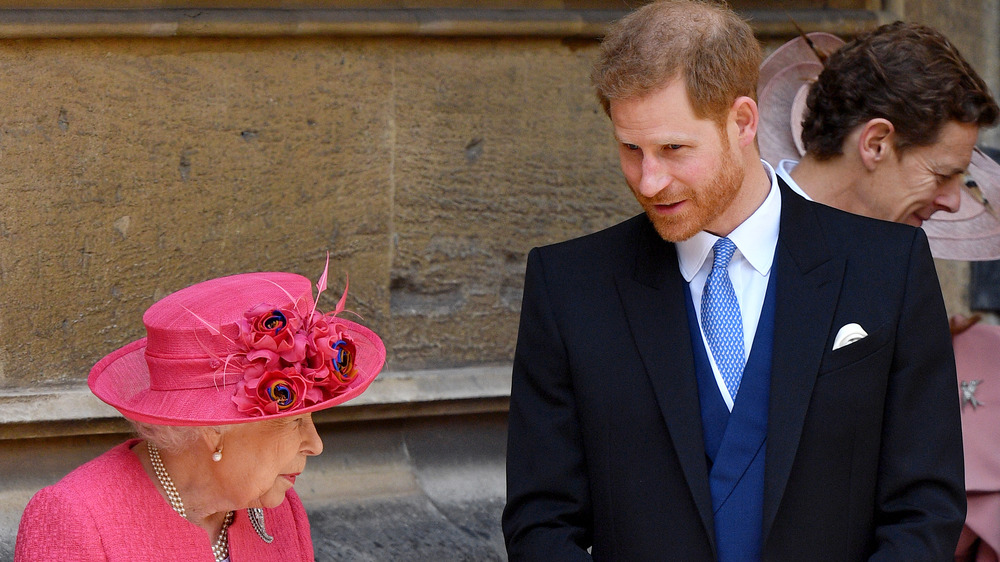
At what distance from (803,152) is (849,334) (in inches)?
48.4

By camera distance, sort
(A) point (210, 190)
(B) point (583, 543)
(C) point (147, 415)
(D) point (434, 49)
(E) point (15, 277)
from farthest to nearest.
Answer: (D) point (434, 49)
(A) point (210, 190)
(E) point (15, 277)
(B) point (583, 543)
(C) point (147, 415)

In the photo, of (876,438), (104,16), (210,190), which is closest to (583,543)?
(876,438)

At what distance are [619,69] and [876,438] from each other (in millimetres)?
838

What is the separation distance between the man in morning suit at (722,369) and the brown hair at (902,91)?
640 mm

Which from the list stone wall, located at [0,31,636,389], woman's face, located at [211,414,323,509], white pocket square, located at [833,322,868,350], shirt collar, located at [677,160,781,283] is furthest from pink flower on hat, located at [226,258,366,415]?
stone wall, located at [0,31,636,389]

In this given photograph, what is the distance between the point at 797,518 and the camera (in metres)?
2.02

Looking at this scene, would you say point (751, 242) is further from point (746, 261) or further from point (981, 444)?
point (981, 444)

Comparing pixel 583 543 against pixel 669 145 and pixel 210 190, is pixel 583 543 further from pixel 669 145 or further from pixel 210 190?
pixel 210 190

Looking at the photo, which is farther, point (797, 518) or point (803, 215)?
point (803, 215)

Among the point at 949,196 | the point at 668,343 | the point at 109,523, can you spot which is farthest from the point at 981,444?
the point at 109,523

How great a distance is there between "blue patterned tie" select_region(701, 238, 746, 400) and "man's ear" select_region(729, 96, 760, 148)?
0.20 metres

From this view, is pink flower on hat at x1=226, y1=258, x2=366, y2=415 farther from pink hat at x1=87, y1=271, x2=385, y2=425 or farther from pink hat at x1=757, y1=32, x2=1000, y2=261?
pink hat at x1=757, y1=32, x2=1000, y2=261

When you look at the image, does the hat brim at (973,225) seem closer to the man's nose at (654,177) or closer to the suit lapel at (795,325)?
the suit lapel at (795,325)

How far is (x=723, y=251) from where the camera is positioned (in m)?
2.16
